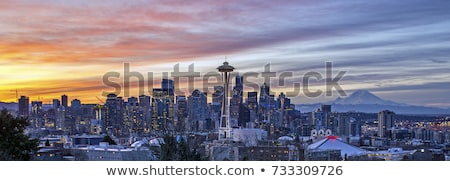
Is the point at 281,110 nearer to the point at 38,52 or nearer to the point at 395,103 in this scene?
the point at 395,103

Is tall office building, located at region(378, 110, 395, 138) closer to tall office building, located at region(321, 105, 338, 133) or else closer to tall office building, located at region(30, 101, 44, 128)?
tall office building, located at region(321, 105, 338, 133)

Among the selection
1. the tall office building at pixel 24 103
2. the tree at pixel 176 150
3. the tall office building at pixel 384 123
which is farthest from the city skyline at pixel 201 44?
the tall office building at pixel 384 123

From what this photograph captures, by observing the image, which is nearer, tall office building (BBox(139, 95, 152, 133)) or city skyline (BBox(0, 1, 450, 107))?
city skyline (BBox(0, 1, 450, 107))

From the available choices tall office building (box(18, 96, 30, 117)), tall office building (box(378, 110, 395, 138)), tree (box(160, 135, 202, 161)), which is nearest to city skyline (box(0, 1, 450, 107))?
tall office building (box(18, 96, 30, 117))

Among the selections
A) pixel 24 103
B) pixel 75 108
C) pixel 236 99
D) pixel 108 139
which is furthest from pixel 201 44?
pixel 236 99

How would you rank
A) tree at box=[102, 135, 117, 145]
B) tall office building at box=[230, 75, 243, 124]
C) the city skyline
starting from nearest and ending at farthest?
the city skyline < tree at box=[102, 135, 117, 145] < tall office building at box=[230, 75, 243, 124]

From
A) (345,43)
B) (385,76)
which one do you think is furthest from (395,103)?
(345,43)

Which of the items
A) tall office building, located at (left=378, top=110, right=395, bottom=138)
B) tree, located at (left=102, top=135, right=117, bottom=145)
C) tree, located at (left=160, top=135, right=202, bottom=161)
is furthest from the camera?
tree, located at (left=102, top=135, right=117, bottom=145)
